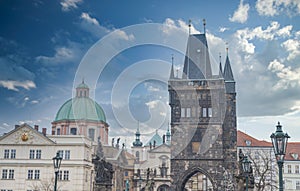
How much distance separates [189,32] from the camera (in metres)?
59.8

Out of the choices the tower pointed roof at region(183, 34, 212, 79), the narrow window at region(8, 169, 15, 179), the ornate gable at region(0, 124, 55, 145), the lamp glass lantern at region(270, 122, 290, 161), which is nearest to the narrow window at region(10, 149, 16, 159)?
the ornate gable at region(0, 124, 55, 145)

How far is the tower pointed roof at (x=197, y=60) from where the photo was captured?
185ft

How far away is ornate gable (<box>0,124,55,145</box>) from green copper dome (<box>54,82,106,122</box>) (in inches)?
517

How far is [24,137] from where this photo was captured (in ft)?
172

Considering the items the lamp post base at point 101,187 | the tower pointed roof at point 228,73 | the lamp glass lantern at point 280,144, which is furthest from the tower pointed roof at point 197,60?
the lamp glass lantern at point 280,144

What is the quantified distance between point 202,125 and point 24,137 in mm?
22138

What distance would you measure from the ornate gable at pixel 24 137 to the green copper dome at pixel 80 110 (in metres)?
13.1

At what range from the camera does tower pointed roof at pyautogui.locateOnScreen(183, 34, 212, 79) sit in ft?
185

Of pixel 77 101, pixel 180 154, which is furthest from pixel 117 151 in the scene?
pixel 180 154

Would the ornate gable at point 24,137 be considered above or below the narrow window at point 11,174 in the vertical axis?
above

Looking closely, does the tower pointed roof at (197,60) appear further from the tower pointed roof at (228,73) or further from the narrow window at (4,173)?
the narrow window at (4,173)

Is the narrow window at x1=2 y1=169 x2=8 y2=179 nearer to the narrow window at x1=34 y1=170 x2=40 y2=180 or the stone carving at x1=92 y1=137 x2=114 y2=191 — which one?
the narrow window at x1=34 y1=170 x2=40 y2=180

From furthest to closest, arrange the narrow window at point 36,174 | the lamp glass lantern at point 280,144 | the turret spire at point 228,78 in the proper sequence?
the turret spire at point 228,78, the narrow window at point 36,174, the lamp glass lantern at point 280,144

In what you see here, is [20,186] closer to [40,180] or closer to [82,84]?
[40,180]
